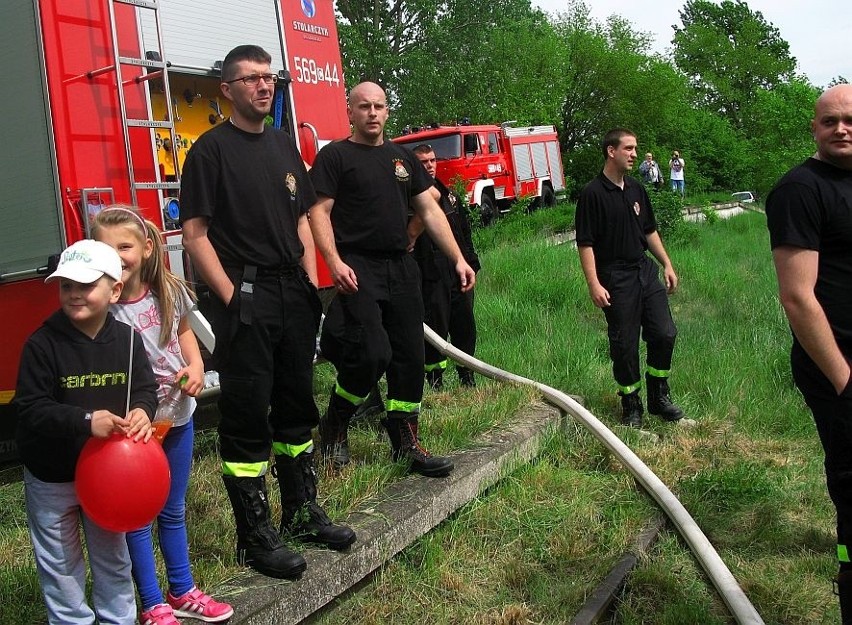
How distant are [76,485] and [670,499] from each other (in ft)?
9.54

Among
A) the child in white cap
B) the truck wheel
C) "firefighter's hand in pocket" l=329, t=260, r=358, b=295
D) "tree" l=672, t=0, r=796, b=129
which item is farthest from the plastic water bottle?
"tree" l=672, t=0, r=796, b=129

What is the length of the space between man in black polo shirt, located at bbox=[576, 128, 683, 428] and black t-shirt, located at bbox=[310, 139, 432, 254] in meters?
2.04

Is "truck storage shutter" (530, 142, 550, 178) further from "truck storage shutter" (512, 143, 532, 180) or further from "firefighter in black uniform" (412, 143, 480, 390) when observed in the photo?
"firefighter in black uniform" (412, 143, 480, 390)

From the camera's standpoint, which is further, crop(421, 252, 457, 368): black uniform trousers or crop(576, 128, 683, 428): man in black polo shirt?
crop(421, 252, 457, 368): black uniform trousers

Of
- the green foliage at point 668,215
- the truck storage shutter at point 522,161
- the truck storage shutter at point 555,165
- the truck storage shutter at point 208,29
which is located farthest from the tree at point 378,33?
the truck storage shutter at point 208,29

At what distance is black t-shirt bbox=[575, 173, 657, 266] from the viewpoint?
19.2ft

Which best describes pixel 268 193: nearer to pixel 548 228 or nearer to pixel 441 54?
pixel 548 228

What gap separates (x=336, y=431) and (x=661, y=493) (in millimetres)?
1666

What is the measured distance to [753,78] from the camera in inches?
2366

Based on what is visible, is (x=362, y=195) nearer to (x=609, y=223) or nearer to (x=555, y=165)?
(x=609, y=223)

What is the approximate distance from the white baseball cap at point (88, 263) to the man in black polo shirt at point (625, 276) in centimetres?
376

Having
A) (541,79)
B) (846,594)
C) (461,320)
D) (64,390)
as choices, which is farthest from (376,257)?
(541,79)

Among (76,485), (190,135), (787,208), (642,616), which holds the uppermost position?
(190,135)

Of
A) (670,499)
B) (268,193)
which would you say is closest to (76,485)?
(268,193)
